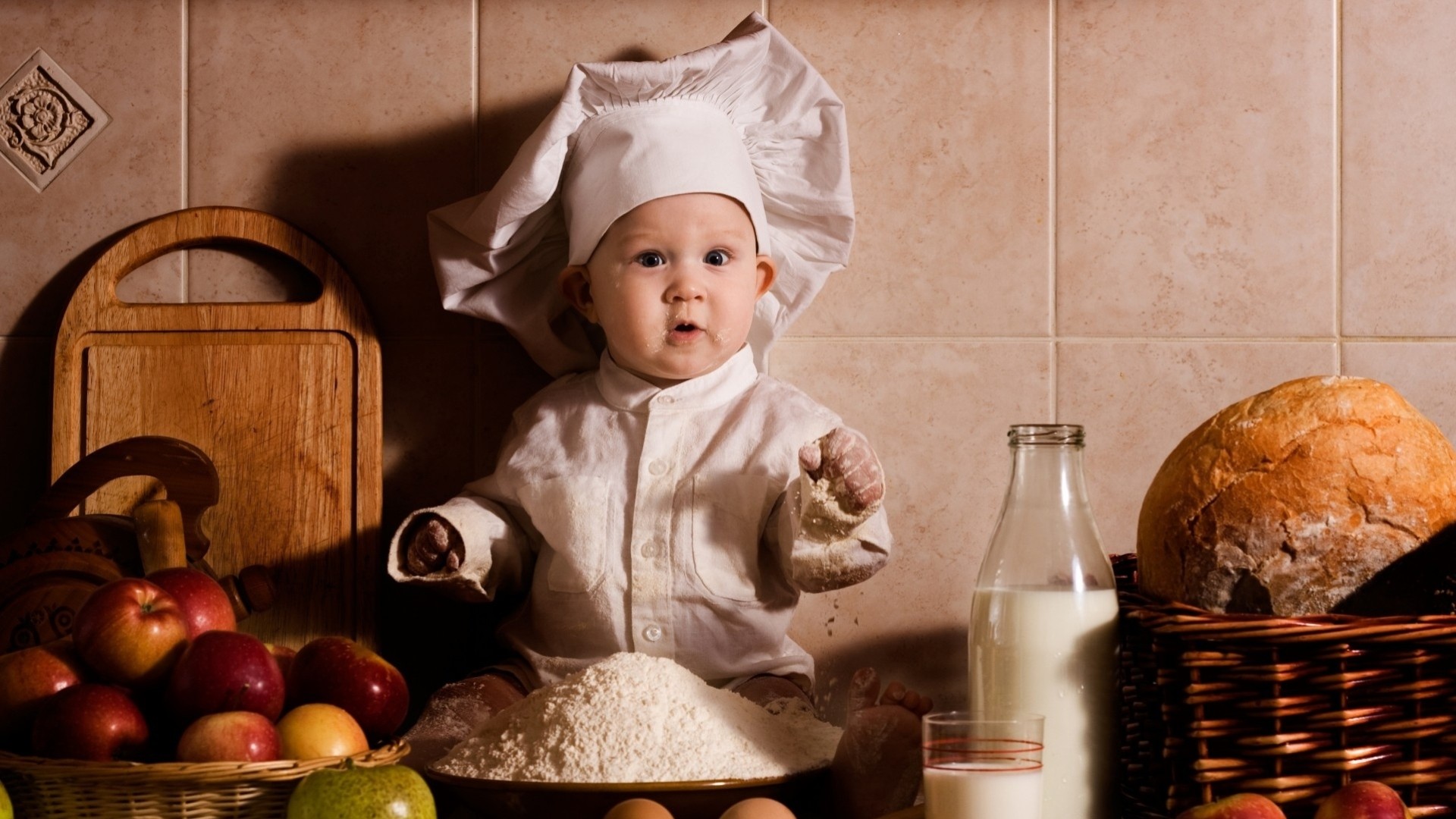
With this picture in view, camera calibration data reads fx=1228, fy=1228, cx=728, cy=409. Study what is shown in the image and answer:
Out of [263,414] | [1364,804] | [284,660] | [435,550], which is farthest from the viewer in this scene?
[263,414]

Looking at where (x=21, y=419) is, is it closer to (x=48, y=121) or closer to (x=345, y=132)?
(x=48, y=121)

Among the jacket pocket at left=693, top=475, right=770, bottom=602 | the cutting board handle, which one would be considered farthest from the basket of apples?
the cutting board handle

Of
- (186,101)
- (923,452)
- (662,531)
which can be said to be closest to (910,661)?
(923,452)

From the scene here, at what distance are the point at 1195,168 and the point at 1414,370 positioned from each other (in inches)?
11.8

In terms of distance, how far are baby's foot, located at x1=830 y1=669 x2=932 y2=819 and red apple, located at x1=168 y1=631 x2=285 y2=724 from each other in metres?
0.41

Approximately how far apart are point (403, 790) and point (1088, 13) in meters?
0.98

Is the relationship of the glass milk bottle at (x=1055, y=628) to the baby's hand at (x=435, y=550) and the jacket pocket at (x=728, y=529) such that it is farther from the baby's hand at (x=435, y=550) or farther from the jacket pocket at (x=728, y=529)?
the baby's hand at (x=435, y=550)

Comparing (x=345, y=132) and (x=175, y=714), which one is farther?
(x=345, y=132)

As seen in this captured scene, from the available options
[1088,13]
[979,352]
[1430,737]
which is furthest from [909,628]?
[1088,13]

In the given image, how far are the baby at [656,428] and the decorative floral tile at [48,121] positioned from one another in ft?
1.47

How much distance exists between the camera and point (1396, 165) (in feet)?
4.07

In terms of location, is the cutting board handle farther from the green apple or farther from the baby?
the green apple

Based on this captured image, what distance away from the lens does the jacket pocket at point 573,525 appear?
1086 mm

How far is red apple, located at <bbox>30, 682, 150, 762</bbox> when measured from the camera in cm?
79
